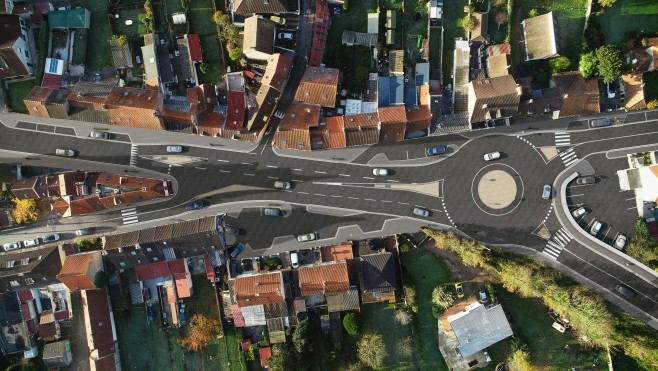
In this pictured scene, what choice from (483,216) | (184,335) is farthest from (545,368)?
(184,335)

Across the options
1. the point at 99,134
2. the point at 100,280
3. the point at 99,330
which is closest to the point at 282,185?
the point at 99,134

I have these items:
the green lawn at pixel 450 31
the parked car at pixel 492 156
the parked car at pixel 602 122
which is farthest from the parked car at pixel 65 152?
the parked car at pixel 602 122

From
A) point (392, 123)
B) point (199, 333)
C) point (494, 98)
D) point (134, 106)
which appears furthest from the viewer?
point (199, 333)

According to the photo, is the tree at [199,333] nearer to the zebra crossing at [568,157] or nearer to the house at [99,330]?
the house at [99,330]

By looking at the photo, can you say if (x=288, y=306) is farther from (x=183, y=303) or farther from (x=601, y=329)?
(x=601, y=329)

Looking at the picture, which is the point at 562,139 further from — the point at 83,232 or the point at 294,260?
the point at 83,232

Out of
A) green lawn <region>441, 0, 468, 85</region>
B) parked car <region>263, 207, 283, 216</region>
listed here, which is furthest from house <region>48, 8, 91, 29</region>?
green lawn <region>441, 0, 468, 85</region>
